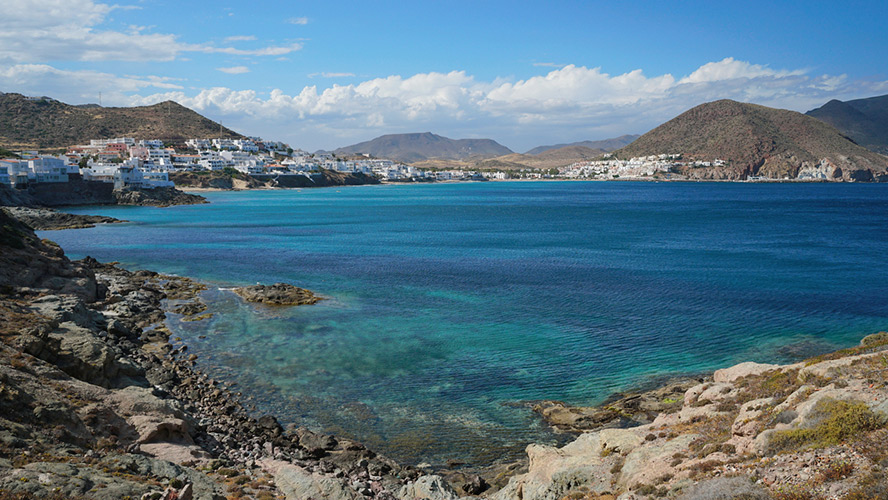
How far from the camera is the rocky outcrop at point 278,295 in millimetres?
33344

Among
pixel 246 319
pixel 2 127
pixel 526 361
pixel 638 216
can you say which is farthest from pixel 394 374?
pixel 2 127

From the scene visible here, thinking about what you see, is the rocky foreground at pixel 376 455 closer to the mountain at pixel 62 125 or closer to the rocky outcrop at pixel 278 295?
the rocky outcrop at pixel 278 295

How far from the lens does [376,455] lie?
51.8 feet

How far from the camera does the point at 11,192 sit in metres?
75.3

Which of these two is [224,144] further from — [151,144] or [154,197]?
[154,197]

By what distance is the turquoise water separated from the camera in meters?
19.7

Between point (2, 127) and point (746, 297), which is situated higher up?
point (2, 127)

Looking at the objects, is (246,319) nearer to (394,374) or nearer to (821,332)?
(394,374)

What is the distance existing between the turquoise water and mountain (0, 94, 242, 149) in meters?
121

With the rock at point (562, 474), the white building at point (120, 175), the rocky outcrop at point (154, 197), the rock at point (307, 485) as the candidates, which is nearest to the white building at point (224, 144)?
the white building at point (120, 175)

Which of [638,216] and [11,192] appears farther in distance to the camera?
[638,216]

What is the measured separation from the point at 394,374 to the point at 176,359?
9.88m

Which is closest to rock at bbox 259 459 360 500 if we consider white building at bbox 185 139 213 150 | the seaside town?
the seaside town

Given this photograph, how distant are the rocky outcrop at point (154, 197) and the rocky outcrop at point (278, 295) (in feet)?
276
